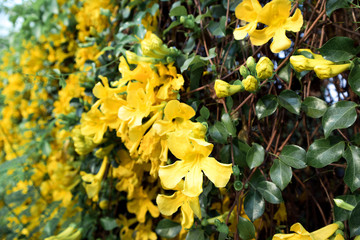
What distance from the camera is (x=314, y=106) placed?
2.26ft

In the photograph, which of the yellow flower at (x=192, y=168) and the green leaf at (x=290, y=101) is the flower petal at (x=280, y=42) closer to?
the green leaf at (x=290, y=101)

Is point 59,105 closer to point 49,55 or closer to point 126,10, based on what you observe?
point 49,55

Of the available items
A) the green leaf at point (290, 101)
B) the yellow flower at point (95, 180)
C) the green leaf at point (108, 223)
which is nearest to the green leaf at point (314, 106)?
the green leaf at point (290, 101)

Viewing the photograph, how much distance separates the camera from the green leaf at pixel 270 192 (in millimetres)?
663

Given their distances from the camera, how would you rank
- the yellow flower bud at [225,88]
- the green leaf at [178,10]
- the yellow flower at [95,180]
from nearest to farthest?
the yellow flower bud at [225,88] → the green leaf at [178,10] → the yellow flower at [95,180]

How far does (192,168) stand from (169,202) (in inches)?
4.1

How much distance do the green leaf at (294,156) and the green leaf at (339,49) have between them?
0.71 feet

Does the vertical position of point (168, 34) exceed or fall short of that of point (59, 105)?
it exceeds it

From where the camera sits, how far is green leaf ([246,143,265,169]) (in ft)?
2.22

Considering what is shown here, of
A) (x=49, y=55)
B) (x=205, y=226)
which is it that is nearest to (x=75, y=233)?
(x=205, y=226)

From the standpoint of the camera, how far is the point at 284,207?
0.89 metres

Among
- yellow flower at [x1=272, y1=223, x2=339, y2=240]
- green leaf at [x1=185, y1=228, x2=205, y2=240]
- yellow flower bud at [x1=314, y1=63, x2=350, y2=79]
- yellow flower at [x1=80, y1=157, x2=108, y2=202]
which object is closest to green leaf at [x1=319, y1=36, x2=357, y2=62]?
yellow flower bud at [x1=314, y1=63, x2=350, y2=79]

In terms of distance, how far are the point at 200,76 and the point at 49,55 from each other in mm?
1297

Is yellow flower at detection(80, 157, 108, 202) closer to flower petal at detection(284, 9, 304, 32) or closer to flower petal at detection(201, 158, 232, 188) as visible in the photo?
flower petal at detection(201, 158, 232, 188)
